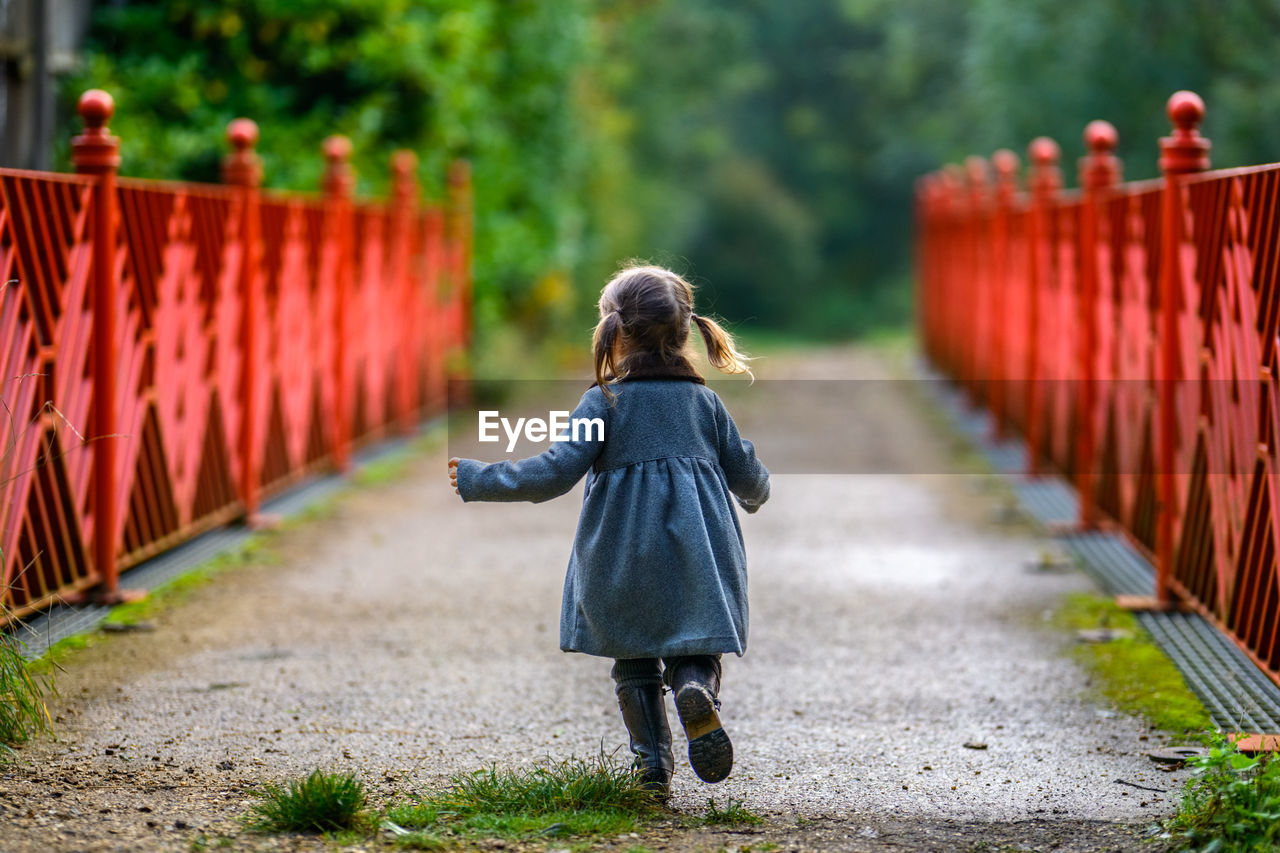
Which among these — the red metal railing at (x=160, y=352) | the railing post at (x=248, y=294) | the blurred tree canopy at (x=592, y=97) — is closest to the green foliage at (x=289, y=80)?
the blurred tree canopy at (x=592, y=97)

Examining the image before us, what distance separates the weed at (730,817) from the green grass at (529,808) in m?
0.13

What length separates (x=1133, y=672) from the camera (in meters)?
5.57

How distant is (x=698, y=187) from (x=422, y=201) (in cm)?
2310

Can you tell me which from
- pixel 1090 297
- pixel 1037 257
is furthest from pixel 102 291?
pixel 1037 257

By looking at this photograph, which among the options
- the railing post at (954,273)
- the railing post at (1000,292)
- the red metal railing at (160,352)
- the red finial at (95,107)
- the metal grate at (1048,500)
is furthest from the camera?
the railing post at (954,273)

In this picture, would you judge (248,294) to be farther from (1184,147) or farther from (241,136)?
(1184,147)

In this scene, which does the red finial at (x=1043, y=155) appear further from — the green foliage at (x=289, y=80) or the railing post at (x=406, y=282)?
the green foliage at (x=289, y=80)

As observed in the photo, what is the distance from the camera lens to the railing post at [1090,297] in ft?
27.7

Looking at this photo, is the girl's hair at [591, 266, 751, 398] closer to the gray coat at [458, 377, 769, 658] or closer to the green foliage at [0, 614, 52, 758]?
the gray coat at [458, 377, 769, 658]

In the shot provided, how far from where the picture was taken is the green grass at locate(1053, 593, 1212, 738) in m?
4.96

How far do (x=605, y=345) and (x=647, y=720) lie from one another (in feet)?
3.12

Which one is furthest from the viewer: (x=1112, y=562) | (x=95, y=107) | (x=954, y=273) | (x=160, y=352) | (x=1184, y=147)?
(x=954, y=273)

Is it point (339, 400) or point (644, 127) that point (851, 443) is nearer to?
point (339, 400)

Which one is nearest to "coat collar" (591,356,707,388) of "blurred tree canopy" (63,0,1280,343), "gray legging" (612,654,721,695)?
"gray legging" (612,654,721,695)
